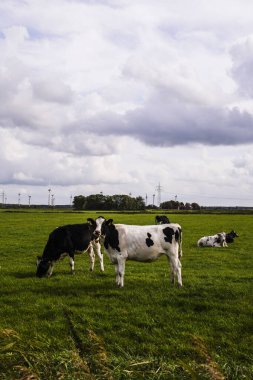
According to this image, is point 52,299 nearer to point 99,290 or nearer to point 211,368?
point 99,290

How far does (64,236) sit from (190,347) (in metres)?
9.73

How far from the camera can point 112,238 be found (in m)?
14.9

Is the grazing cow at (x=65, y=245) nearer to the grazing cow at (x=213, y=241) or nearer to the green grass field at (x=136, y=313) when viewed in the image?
the green grass field at (x=136, y=313)

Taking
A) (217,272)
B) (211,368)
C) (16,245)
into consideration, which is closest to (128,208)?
(16,245)

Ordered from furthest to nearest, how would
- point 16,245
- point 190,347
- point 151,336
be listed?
point 16,245, point 151,336, point 190,347

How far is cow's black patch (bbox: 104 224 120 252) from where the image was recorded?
14712 mm

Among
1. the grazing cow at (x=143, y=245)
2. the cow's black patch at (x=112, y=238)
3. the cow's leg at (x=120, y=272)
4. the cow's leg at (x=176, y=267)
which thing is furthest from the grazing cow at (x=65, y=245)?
the cow's leg at (x=176, y=267)

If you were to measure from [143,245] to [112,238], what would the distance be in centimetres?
116

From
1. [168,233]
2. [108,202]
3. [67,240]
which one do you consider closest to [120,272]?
[168,233]

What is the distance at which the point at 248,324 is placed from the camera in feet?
34.1

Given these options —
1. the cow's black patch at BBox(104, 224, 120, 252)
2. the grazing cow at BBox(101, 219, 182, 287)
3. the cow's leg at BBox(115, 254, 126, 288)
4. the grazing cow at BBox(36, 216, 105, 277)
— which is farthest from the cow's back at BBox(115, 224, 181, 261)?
the grazing cow at BBox(36, 216, 105, 277)

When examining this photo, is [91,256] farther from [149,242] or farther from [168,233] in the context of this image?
[168,233]

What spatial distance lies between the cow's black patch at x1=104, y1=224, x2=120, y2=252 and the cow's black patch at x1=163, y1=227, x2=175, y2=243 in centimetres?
171

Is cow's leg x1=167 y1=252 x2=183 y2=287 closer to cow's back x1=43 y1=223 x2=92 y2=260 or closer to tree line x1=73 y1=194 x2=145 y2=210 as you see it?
cow's back x1=43 y1=223 x2=92 y2=260
